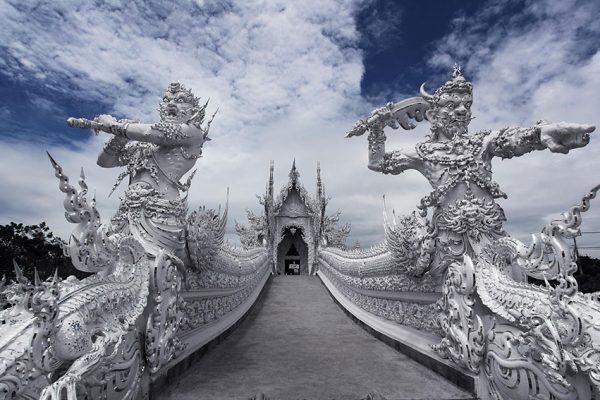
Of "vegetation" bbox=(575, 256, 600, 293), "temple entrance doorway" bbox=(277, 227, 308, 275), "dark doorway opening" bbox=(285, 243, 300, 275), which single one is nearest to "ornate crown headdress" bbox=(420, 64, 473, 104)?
"vegetation" bbox=(575, 256, 600, 293)

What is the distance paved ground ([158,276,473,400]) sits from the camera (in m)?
3.06

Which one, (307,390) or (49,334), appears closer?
(49,334)

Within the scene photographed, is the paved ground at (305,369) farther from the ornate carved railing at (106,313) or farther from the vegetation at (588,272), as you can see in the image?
the vegetation at (588,272)

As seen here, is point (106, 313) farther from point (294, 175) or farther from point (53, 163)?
point (294, 175)

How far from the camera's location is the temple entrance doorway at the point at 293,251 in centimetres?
2089

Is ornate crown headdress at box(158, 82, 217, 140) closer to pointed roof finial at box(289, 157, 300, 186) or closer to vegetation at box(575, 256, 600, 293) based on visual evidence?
vegetation at box(575, 256, 600, 293)

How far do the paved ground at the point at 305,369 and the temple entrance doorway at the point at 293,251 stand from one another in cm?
1465

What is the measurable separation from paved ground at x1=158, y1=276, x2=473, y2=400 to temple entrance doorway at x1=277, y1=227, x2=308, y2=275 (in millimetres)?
14646

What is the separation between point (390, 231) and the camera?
4473 mm

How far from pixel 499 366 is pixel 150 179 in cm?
334

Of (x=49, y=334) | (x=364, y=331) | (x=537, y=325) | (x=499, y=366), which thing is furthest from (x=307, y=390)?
(x=364, y=331)

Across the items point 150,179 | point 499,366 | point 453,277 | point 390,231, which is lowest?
point 499,366

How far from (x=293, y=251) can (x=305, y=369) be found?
19000 millimetres

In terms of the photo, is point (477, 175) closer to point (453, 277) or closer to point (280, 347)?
point (453, 277)
